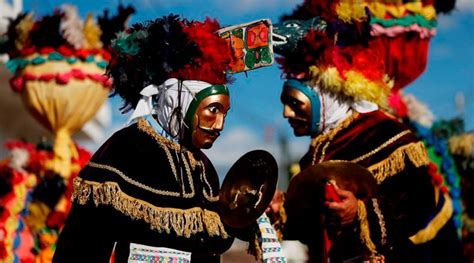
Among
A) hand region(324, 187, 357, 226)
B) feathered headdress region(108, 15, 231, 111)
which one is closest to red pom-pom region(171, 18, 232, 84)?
feathered headdress region(108, 15, 231, 111)

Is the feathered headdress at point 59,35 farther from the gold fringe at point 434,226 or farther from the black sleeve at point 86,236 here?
the black sleeve at point 86,236

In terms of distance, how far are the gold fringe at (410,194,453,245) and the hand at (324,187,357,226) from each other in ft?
3.11

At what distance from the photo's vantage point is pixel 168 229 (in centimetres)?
373

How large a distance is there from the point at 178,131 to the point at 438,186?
321 cm

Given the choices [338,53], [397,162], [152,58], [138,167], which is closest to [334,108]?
[338,53]

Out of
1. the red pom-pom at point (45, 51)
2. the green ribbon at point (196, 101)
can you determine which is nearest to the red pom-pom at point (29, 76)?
the red pom-pom at point (45, 51)

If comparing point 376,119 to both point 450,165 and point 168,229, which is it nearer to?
point 168,229

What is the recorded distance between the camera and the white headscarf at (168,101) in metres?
3.92

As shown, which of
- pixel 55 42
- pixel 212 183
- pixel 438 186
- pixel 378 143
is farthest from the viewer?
pixel 55 42

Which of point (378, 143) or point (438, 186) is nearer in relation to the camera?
point (378, 143)

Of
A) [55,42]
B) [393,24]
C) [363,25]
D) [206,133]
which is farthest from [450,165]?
[206,133]

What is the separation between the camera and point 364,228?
4.44m

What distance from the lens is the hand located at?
439cm

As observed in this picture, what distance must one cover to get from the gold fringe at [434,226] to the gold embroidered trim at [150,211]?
1780mm
